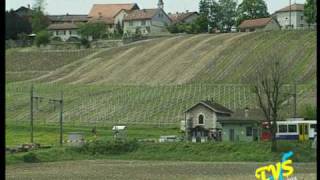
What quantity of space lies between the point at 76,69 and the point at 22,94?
12.3 metres

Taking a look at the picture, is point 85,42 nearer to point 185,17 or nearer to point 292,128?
point 185,17

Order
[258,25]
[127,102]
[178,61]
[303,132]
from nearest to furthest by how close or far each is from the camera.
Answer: [303,132] < [127,102] < [178,61] < [258,25]

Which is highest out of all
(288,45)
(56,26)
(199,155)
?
(56,26)

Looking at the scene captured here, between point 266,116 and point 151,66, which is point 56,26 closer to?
point 151,66

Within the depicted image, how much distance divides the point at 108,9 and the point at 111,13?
104 inches

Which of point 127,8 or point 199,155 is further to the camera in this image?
point 127,8

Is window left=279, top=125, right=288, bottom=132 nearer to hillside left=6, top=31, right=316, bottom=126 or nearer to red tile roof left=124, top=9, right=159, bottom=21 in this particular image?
hillside left=6, top=31, right=316, bottom=126

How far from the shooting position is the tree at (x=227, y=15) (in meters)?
89.5

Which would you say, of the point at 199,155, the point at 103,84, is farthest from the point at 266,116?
the point at 103,84

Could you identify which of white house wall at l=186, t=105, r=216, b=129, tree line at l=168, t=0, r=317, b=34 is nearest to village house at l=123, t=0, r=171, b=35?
tree line at l=168, t=0, r=317, b=34

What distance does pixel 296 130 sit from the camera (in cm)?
3039

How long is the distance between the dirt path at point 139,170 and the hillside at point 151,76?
14.5 meters

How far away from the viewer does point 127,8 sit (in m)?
108

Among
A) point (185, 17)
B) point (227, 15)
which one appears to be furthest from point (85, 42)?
point (185, 17)
